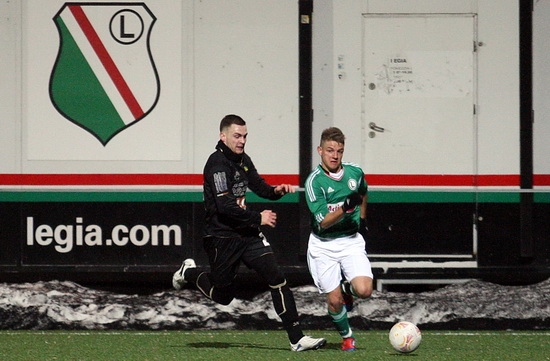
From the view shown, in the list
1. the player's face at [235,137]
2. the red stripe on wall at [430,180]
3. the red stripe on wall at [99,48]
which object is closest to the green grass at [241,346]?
the red stripe on wall at [430,180]

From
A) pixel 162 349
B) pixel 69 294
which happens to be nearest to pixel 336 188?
pixel 162 349

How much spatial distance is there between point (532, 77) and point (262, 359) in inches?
161

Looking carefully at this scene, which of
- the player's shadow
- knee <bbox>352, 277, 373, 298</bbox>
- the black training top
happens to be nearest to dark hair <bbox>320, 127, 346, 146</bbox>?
the black training top

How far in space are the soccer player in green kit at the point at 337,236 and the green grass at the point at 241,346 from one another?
0.41 m

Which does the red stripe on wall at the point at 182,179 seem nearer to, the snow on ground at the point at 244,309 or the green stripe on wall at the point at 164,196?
the green stripe on wall at the point at 164,196

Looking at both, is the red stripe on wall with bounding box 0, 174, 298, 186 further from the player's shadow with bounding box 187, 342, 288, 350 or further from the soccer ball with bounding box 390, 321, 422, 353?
the soccer ball with bounding box 390, 321, 422, 353

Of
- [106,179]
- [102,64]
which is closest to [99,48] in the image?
[102,64]

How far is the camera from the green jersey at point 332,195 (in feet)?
30.7

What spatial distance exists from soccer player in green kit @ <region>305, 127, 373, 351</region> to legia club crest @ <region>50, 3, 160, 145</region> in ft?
7.82

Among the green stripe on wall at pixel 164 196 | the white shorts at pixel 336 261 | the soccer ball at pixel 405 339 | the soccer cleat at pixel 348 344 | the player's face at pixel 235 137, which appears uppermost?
the player's face at pixel 235 137

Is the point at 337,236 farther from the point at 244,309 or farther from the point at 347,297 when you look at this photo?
the point at 244,309

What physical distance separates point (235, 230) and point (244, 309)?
2.17m

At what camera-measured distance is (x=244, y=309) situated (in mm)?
11508

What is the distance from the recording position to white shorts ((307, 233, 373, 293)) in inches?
373
